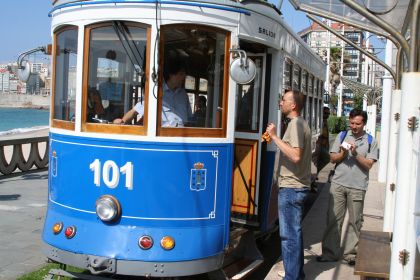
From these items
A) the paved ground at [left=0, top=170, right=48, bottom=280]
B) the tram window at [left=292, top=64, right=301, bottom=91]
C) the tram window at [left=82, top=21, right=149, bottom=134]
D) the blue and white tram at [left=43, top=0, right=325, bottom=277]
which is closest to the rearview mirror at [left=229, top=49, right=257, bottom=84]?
the blue and white tram at [left=43, top=0, right=325, bottom=277]

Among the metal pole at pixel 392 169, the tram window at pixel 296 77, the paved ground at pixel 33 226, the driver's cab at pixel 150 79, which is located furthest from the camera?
the tram window at pixel 296 77

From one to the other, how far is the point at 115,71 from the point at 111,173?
0.90m

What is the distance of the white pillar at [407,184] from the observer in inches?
123

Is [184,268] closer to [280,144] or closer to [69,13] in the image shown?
[280,144]

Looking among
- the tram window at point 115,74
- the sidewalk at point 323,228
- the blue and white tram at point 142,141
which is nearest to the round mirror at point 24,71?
the blue and white tram at point 142,141

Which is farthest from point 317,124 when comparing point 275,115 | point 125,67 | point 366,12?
point 366,12

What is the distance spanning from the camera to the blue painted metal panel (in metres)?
4.44

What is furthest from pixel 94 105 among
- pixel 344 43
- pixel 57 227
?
pixel 344 43

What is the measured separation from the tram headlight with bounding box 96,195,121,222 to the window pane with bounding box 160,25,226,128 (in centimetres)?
79

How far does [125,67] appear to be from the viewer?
15.2 ft

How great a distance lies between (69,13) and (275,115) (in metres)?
2.35

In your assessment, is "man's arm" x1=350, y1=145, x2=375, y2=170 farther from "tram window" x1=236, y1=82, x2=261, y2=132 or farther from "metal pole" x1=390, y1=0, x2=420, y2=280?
"metal pole" x1=390, y1=0, x2=420, y2=280

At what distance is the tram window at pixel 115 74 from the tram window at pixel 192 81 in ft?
0.62

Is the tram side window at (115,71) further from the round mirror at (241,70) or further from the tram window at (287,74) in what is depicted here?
the tram window at (287,74)
